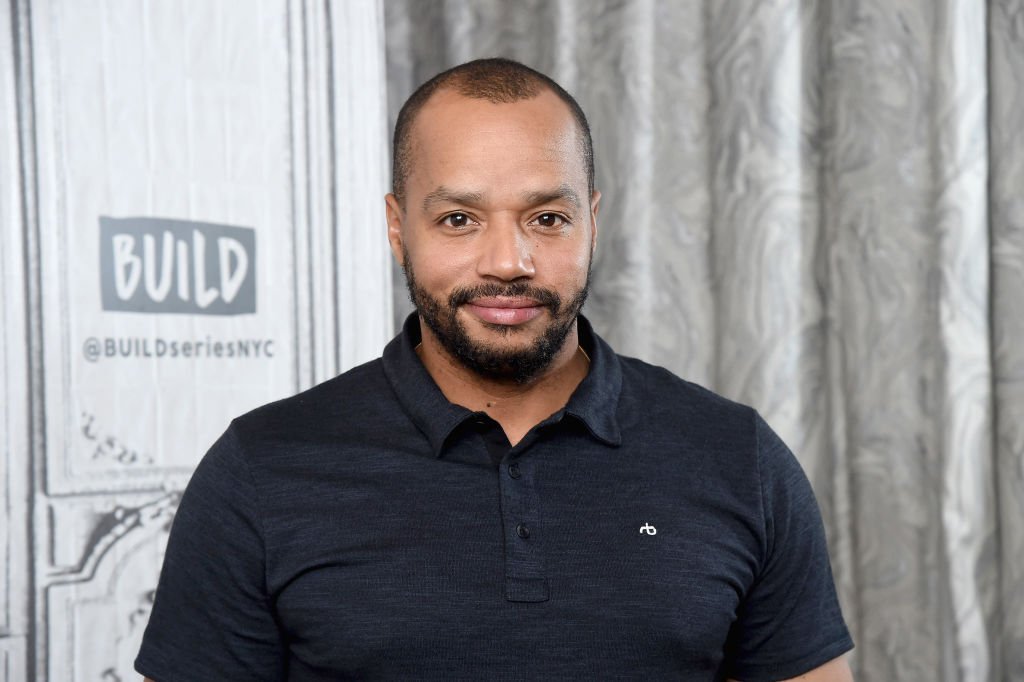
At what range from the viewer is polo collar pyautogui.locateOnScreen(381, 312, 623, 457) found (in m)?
1.16

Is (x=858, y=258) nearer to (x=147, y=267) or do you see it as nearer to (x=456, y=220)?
(x=456, y=220)

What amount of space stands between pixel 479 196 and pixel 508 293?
4.3 inches

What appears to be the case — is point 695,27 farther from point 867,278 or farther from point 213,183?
point 213,183

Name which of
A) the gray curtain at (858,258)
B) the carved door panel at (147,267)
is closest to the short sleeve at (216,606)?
the carved door panel at (147,267)

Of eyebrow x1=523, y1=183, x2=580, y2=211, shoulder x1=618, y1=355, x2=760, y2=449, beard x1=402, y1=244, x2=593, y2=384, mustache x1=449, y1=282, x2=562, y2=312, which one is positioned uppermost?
eyebrow x1=523, y1=183, x2=580, y2=211

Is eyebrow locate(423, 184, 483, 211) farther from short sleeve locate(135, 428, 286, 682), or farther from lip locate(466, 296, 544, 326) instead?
short sleeve locate(135, 428, 286, 682)

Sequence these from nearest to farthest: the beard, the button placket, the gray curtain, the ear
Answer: the button placket
the beard
the ear
the gray curtain

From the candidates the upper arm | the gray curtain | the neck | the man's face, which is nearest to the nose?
the man's face

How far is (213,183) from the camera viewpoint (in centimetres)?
178

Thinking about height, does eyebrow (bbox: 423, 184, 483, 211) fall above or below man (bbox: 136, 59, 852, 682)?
above

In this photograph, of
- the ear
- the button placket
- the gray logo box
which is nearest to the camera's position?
the button placket

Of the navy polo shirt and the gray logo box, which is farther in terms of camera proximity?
the gray logo box

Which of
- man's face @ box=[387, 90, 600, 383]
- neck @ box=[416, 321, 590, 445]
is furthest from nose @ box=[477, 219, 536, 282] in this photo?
neck @ box=[416, 321, 590, 445]

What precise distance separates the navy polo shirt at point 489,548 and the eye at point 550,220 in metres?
0.17
